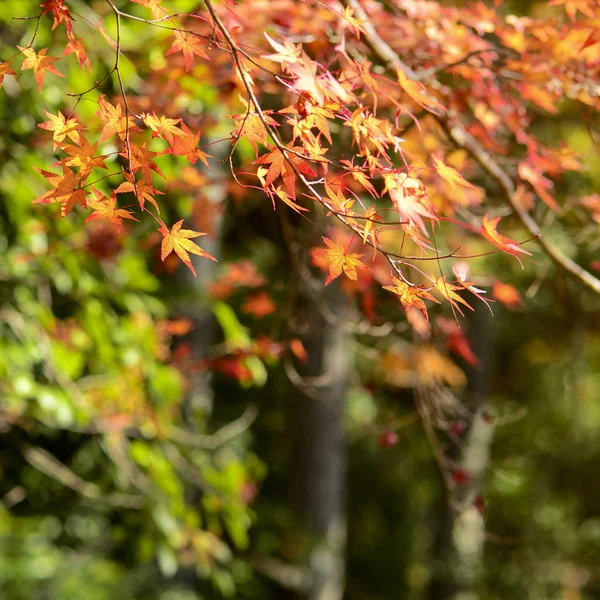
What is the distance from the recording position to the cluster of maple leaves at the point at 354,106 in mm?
945

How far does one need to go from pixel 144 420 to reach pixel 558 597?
5136mm

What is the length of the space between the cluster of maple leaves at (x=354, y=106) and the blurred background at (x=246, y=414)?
27 cm

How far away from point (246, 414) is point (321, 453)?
5.61 feet

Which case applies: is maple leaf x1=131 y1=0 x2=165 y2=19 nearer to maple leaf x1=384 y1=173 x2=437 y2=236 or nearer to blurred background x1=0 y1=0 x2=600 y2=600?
maple leaf x1=384 y1=173 x2=437 y2=236

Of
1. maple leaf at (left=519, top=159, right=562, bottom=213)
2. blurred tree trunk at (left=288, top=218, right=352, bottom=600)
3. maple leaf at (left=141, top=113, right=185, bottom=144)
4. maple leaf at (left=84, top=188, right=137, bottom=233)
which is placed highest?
maple leaf at (left=141, top=113, right=185, bottom=144)

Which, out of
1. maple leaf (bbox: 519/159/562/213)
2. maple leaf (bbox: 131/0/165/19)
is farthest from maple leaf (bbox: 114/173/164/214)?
maple leaf (bbox: 519/159/562/213)

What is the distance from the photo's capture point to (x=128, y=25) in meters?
2.24

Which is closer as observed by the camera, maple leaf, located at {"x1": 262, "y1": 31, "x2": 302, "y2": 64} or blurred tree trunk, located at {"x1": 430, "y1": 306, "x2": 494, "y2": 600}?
maple leaf, located at {"x1": 262, "y1": 31, "x2": 302, "y2": 64}

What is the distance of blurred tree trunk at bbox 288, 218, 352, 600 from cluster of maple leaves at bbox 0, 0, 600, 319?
69.1 inches

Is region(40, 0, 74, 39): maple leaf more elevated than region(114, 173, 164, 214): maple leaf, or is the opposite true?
region(40, 0, 74, 39): maple leaf

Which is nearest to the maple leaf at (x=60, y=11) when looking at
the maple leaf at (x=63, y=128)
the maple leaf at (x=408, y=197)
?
the maple leaf at (x=63, y=128)

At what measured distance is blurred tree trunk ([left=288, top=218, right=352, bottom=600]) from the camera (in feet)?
13.1

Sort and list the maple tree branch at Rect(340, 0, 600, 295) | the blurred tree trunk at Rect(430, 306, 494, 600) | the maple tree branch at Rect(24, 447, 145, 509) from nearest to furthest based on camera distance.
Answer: the maple tree branch at Rect(340, 0, 600, 295), the maple tree branch at Rect(24, 447, 145, 509), the blurred tree trunk at Rect(430, 306, 494, 600)

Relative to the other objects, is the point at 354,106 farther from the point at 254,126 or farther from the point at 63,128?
the point at 63,128
